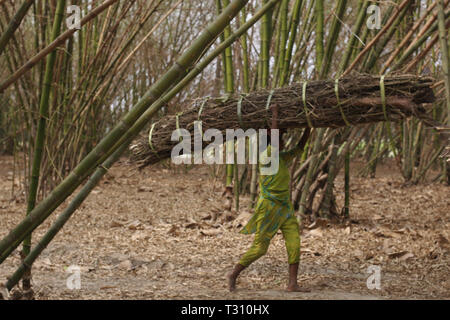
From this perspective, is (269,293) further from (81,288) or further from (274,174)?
(81,288)

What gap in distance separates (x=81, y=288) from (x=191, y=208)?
2681 mm

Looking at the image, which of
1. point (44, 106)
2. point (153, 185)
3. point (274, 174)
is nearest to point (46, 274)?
point (44, 106)

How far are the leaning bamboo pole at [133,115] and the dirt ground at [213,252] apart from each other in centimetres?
82

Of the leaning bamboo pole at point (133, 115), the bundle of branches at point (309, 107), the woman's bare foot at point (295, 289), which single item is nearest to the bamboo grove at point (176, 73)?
the leaning bamboo pole at point (133, 115)

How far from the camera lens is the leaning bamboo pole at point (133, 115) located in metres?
1.76

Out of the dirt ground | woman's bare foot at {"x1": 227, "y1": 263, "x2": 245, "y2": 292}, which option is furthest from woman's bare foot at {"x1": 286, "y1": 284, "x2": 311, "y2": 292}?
woman's bare foot at {"x1": 227, "y1": 263, "x2": 245, "y2": 292}

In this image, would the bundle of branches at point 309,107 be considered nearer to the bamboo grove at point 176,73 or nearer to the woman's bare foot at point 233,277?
the bamboo grove at point 176,73

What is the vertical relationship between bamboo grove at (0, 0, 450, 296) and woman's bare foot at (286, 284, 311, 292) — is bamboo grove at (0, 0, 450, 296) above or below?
above

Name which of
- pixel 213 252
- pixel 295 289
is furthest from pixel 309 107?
pixel 213 252

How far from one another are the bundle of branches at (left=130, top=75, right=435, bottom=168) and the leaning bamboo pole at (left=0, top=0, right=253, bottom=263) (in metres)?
0.90

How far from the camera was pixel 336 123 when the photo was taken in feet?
8.82

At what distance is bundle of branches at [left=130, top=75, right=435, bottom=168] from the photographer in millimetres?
2471

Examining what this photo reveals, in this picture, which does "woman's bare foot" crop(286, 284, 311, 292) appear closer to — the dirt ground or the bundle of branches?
the dirt ground

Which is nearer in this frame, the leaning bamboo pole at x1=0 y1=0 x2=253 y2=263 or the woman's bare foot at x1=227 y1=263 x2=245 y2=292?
the leaning bamboo pole at x1=0 y1=0 x2=253 y2=263
